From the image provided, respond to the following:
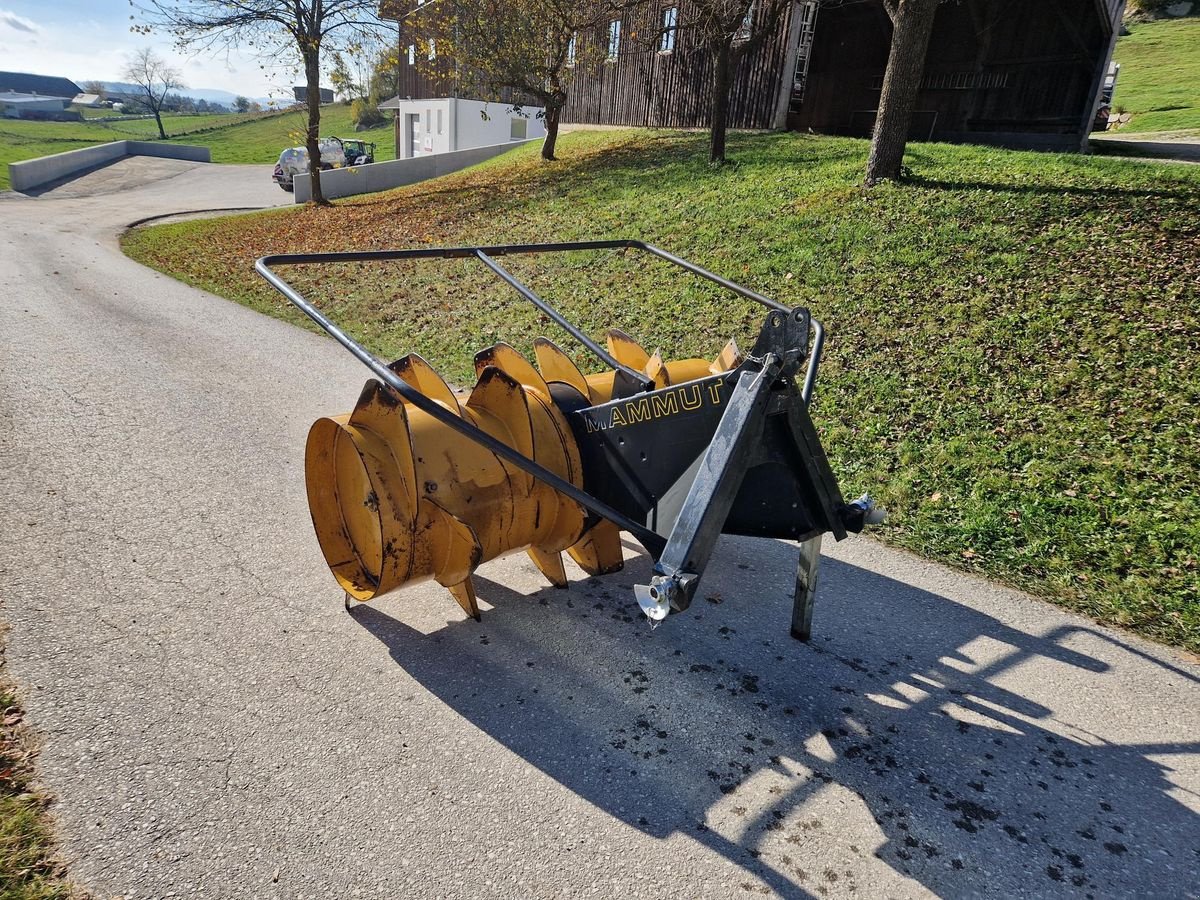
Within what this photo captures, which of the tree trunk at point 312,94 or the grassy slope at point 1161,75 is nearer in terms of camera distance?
the tree trunk at point 312,94

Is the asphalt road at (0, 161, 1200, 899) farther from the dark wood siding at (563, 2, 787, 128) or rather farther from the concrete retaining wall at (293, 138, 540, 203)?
the concrete retaining wall at (293, 138, 540, 203)

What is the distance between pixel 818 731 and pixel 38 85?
495 ft

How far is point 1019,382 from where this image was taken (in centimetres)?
627

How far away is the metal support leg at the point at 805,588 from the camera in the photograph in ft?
11.7

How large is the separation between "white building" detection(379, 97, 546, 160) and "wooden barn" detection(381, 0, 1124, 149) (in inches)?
372

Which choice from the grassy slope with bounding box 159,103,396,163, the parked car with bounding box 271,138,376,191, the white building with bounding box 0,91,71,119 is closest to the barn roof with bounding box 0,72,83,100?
the white building with bounding box 0,91,71,119

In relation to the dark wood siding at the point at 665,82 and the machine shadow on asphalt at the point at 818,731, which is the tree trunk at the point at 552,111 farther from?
the machine shadow on asphalt at the point at 818,731

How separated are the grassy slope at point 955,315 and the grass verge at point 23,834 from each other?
4.47 m

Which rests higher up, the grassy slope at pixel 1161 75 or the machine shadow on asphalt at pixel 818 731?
the grassy slope at pixel 1161 75

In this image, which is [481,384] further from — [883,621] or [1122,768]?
[1122,768]

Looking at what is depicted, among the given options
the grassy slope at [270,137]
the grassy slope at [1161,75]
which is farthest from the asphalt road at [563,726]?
the grassy slope at [270,137]

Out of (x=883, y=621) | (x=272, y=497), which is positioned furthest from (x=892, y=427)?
(x=272, y=497)

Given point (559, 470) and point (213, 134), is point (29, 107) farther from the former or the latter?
point (559, 470)

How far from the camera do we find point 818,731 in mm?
3205
